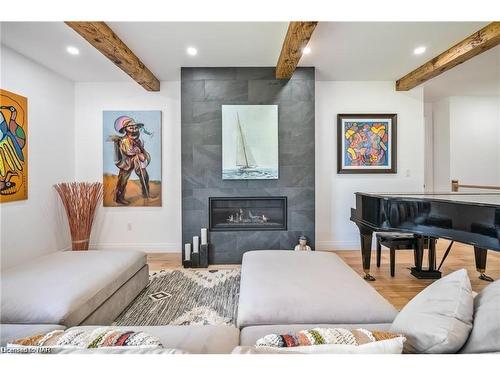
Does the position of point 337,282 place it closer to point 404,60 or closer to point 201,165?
point 201,165

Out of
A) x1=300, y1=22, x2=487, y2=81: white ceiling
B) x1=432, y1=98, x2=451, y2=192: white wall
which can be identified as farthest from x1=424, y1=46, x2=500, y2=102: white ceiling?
x1=300, y1=22, x2=487, y2=81: white ceiling

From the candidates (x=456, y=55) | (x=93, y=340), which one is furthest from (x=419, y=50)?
(x=93, y=340)

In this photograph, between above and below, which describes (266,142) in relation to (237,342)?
above

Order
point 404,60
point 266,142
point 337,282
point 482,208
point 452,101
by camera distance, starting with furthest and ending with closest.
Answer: point 452,101
point 266,142
point 404,60
point 482,208
point 337,282

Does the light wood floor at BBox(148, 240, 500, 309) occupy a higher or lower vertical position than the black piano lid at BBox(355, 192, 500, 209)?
lower

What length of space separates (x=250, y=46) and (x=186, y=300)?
2807mm

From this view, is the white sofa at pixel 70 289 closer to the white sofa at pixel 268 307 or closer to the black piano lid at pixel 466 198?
the white sofa at pixel 268 307

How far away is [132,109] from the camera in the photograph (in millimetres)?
3980

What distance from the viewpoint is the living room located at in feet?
5.57

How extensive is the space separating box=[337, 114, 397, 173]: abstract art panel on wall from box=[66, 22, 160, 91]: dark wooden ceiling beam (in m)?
2.87

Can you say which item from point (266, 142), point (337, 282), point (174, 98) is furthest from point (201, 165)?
point (337, 282)

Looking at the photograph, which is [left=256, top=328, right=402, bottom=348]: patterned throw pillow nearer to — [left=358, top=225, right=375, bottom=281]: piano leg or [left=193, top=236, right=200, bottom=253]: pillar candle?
[left=358, top=225, right=375, bottom=281]: piano leg

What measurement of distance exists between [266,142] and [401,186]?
230cm
